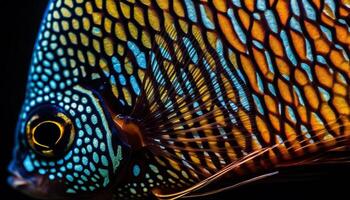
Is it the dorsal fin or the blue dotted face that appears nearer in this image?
the dorsal fin

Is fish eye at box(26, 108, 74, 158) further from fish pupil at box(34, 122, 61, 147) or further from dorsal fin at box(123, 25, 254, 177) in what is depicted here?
dorsal fin at box(123, 25, 254, 177)

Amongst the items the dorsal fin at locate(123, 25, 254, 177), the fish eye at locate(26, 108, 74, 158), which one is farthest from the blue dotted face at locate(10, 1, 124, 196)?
the dorsal fin at locate(123, 25, 254, 177)

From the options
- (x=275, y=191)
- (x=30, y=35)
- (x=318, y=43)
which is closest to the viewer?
(x=318, y=43)

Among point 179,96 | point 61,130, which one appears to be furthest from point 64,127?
point 179,96

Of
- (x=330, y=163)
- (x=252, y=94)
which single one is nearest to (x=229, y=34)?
(x=252, y=94)

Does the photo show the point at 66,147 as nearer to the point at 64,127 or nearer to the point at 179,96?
the point at 64,127

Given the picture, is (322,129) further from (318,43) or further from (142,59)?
(142,59)

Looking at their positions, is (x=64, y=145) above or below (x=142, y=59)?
below

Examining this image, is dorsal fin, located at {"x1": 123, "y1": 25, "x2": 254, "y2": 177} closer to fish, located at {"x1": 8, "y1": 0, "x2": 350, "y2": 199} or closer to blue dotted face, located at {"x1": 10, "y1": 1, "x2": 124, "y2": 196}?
fish, located at {"x1": 8, "y1": 0, "x2": 350, "y2": 199}

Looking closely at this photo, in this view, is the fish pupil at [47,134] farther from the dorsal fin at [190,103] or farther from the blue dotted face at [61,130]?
the dorsal fin at [190,103]
